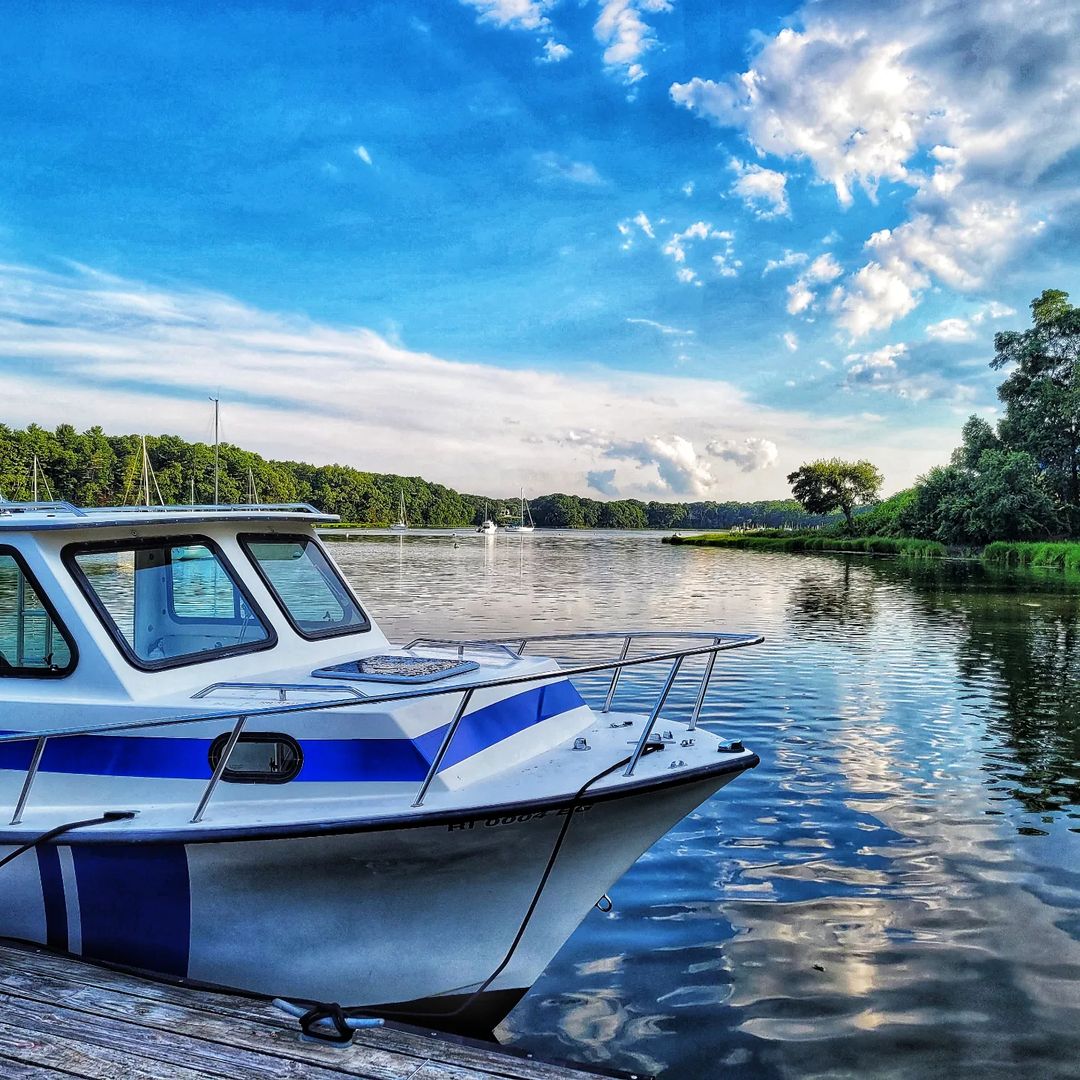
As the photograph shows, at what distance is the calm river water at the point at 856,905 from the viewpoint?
603 cm

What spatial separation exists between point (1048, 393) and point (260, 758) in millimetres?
77681

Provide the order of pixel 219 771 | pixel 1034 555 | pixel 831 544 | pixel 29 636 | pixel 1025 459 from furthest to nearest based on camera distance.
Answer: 1. pixel 831 544
2. pixel 1025 459
3. pixel 1034 555
4. pixel 29 636
5. pixel 219 771

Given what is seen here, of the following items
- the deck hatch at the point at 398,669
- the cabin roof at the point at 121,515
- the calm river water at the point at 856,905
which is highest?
the cabin roof at the point at 121,515

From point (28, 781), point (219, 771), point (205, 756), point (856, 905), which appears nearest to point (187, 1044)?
point (219, 771)

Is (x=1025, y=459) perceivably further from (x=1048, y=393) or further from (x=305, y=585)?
(x=305, y=585)

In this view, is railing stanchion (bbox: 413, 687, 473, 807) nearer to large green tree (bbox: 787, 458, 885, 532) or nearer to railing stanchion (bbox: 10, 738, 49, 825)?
railing stanchion (bbox: 10, 738, 49, 825)

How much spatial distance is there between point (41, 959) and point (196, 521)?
2948mm

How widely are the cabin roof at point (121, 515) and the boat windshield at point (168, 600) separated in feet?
0.70

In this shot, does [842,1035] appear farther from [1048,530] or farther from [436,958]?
[1048,530]

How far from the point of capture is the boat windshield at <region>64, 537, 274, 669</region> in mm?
6379

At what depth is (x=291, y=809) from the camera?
17.9ft

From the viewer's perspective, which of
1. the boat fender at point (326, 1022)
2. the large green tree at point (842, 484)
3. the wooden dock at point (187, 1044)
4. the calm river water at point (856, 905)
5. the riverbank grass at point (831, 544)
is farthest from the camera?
the large green tree at point (842, 484)

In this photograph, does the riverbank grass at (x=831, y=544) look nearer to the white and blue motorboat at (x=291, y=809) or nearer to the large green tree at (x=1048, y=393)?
the large green tree at (x=1048, y=393)

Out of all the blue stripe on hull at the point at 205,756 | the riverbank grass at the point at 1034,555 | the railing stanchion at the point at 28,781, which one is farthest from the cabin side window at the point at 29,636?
the riverbank grass at the point at 1034,555
